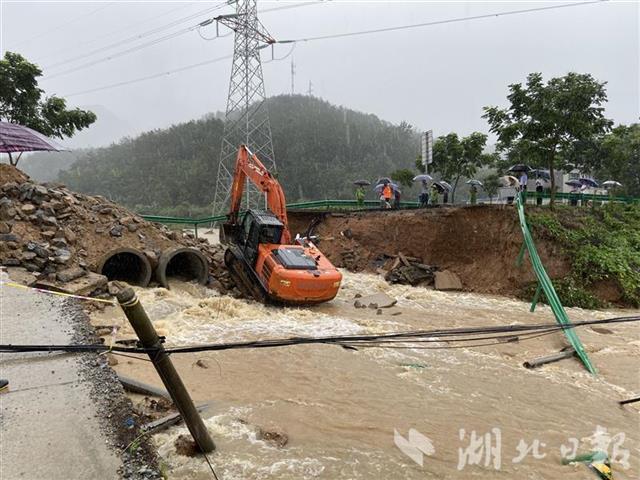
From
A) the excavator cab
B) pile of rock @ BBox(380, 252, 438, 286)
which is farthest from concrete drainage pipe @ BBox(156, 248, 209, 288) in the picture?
pile of rock @ BBox(380, 252, 438, 286)

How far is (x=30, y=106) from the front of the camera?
66.7 feet

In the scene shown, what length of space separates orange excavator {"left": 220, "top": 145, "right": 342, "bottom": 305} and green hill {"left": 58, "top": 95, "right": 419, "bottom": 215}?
145 feet

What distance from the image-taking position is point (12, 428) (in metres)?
4.57

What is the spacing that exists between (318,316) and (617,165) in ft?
72.4

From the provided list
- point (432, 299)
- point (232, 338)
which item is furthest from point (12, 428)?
point (432, 299)

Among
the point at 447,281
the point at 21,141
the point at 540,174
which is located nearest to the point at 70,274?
the point at 21,141

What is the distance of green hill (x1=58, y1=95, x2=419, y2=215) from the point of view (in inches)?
2606

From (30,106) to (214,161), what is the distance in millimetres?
49738

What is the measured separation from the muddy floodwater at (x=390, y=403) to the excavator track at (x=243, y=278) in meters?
1.37

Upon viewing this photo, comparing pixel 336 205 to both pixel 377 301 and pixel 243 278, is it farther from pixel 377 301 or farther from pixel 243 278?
pixel 243 278

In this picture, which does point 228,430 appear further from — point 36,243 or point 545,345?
point 36,243

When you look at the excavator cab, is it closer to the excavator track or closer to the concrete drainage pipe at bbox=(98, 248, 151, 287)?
the excavator track

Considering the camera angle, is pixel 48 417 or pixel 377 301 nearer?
pixel 48 417

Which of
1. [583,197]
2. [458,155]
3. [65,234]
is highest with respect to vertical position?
[458,155]
